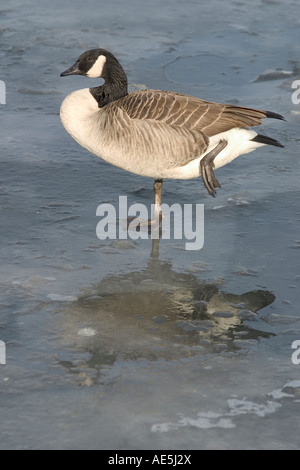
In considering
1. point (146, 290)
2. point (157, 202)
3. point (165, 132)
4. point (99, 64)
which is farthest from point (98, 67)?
point (146, 290)

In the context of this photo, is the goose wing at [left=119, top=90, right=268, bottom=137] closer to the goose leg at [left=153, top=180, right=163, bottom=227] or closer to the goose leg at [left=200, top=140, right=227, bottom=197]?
the goose leg at [left=200, top=140, right=227, bottom=197]

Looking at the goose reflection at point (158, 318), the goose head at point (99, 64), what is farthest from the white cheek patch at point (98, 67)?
the goose reflection at point (158, 318)

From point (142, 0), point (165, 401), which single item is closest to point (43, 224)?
point (165, 401)

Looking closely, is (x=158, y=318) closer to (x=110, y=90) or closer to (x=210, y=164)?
(x=210, y=164)

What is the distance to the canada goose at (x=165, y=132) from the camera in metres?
6.00

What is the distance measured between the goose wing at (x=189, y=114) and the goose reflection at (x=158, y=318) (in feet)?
3.74

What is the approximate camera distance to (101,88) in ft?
20.9

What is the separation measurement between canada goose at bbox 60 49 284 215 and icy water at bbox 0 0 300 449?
0.51 meters

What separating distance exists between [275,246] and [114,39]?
16.4 ft

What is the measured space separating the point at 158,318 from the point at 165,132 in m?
1.67

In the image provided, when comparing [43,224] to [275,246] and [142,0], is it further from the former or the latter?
[142,0]

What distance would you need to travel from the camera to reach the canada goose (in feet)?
19.7

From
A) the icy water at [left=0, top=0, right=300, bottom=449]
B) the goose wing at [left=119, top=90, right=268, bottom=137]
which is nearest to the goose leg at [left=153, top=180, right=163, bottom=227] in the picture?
the icy water at [left=0, top=0, right=300, bottom=449]

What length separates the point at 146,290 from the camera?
17.4 ft
